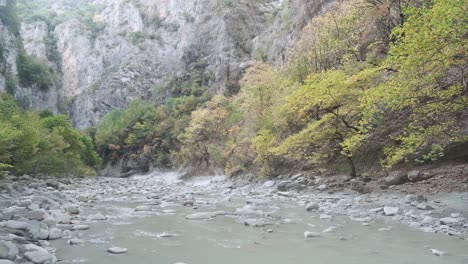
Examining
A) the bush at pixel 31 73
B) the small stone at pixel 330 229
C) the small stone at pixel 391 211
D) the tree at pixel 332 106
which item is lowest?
the small stone at pixel 391 211

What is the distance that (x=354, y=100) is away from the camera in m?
17.9

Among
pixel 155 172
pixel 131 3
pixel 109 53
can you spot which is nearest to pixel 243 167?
pixel 155 172

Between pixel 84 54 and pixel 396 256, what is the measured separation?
128153 mm

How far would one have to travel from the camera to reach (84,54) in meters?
121

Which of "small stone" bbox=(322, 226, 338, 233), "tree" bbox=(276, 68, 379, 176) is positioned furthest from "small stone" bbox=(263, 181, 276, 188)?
"small stone" bbox=(322, 226, 338, 233)

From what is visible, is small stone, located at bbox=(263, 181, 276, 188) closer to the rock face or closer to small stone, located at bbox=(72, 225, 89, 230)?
small stone, located at bbox=(72, 225, 89, 230)

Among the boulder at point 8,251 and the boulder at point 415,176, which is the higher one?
the boulder at point 8,251

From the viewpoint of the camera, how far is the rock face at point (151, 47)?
6378 centimetres

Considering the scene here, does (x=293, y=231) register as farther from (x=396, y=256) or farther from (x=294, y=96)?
(x=294, y=96)

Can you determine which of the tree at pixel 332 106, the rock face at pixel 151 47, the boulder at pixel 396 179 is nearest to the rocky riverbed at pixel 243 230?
the boulder at pixel 396 179

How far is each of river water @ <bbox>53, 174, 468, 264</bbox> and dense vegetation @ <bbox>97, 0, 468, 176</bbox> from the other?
416 cm

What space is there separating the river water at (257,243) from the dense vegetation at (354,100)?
4.16 meters

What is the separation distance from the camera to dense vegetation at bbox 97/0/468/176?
11164 millimetres

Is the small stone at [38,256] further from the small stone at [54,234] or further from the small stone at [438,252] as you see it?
the small stone at [438,252]
